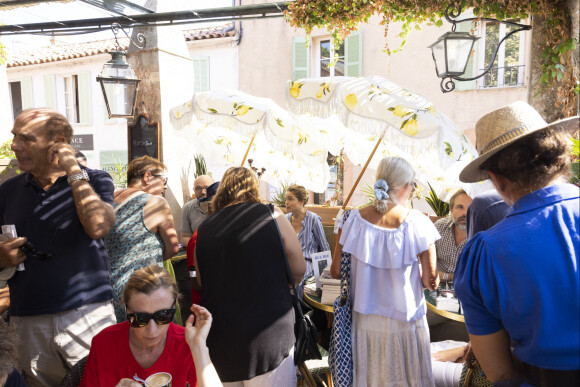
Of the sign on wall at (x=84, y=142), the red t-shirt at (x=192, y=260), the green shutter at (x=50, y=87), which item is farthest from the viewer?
the green shutter at (x=50, y=87)

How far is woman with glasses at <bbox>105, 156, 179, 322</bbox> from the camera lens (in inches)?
Answer: 106

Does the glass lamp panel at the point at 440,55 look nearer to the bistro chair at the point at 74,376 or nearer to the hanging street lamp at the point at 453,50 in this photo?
the hanging street lamp at the point at 453,50

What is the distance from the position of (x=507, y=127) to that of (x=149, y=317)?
63.9 inches

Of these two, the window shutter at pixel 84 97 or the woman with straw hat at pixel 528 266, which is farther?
the window shutter at pixel 84 97

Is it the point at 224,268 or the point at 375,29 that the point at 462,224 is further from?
the point at 375,29

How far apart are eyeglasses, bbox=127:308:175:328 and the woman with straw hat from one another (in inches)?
49.0

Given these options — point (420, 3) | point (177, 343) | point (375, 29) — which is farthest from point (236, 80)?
point (177, 343)

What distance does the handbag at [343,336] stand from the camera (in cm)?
278

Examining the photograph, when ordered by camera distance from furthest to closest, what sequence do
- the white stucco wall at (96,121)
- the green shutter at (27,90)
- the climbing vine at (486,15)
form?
the green shutter at (27,90) < the white stucco wall at (96,121) < the climbing vine at (486,15)

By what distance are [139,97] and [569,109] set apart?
202 inches

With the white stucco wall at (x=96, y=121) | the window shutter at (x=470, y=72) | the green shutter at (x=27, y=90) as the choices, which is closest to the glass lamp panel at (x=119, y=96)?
the window shutter at (x=470, y=72)

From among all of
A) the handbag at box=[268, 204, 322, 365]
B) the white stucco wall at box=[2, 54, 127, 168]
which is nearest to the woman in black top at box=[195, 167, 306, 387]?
the handbag at box=[268, 204, 322, 365]

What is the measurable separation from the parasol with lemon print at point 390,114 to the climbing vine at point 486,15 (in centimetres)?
75

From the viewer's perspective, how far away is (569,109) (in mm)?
3281
